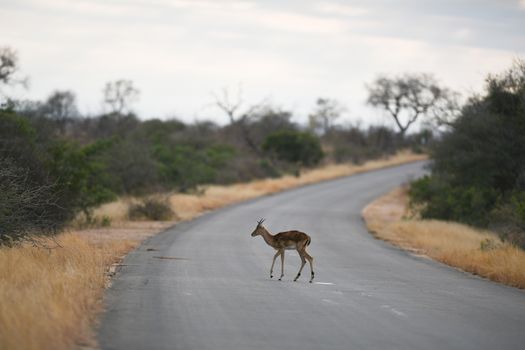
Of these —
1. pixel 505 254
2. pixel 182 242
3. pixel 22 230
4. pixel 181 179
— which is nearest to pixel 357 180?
pixel 181 179

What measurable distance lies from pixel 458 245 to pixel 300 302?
12555 mm

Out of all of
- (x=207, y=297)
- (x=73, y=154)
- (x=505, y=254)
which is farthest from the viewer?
(x=73, y=154)

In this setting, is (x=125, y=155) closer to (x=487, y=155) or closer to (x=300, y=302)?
(x=487, y=155)

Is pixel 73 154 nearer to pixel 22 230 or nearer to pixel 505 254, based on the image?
pixel 22 230

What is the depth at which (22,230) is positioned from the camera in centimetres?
1661

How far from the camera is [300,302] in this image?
13.4 meters

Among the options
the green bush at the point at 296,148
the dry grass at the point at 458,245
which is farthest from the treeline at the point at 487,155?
the green bush at the point at 296,148

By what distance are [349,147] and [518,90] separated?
5960 centimetres

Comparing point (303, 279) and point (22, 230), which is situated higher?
point (22, 230)

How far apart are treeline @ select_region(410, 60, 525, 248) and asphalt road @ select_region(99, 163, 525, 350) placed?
8.80 metres

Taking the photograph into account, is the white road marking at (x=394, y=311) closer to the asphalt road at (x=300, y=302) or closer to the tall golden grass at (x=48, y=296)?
the asphalt road at (x=300, y=302)

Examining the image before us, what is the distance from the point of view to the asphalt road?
33.0ft

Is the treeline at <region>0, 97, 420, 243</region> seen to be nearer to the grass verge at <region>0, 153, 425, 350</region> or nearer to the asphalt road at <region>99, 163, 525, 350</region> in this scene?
the grass verge at <region>0, 153, 425, 350</region>

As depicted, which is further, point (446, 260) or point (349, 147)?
point (349, 147)
